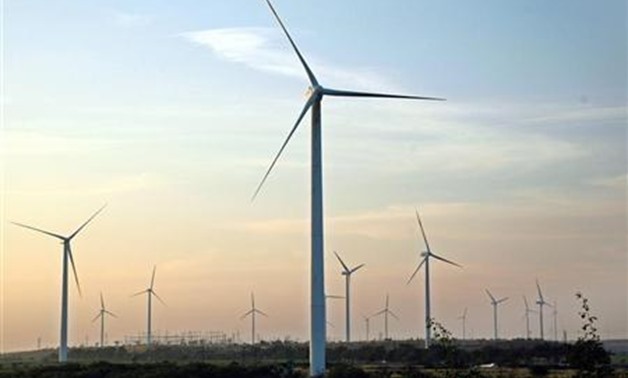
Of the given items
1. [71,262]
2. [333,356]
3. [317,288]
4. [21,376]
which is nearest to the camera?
[317,288]

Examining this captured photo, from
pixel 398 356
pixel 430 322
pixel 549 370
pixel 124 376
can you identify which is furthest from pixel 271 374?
pixel 398 356

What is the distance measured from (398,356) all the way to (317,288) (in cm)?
6883

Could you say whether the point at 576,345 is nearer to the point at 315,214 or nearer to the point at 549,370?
the point at 315,214

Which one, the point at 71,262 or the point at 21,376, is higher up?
the point at 71,262

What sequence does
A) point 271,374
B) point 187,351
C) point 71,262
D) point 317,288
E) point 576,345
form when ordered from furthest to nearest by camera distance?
point 187,351 → point 71,262 → point 271,374 → point 317,288 → point 576,345

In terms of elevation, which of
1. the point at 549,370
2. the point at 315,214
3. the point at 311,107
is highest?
the point at 311,107

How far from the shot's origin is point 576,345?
2345 inches

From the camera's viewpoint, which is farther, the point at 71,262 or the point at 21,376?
the point at 71,262

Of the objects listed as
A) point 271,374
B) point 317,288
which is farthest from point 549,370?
point 317,288

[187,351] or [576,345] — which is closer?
[576,345]

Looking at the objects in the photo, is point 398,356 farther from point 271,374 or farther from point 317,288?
point 317,288

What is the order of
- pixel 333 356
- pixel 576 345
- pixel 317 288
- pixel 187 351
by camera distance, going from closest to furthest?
pixel 576 345 → pixel 317 288 → pixel 333 356 → pixel 187 351

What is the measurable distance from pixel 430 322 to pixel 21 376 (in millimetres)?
50646

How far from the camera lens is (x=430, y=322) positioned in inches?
2440
